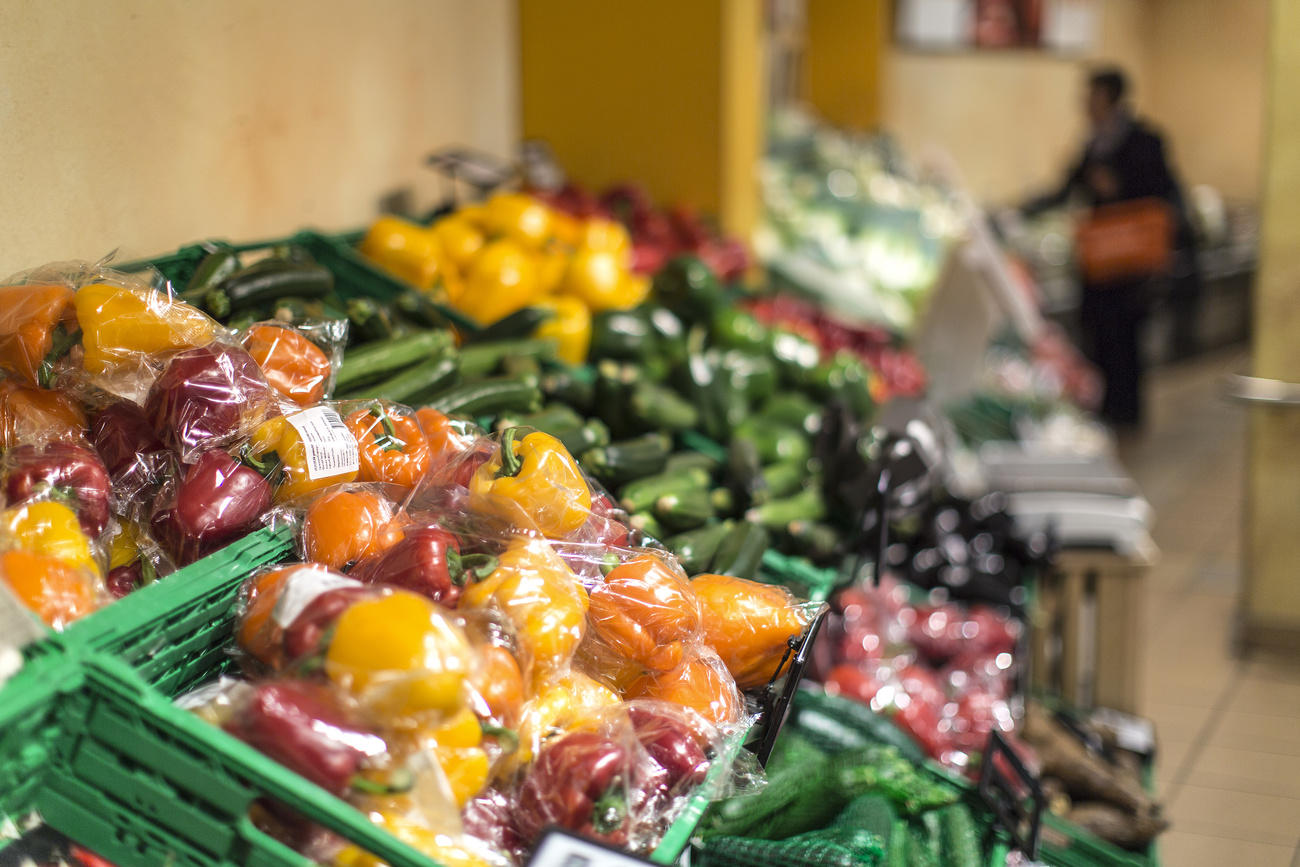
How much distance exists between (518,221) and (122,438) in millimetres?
1959

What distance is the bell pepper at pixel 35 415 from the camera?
1.60m

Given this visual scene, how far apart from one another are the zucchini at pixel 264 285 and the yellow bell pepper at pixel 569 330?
708 millimetres

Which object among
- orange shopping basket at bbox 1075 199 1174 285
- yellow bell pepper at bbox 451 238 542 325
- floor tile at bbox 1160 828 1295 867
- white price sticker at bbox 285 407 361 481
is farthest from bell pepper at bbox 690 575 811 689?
orange shopping basket at bbox 1075 199 1174 285

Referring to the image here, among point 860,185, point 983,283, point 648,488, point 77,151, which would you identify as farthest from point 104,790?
point 860,185

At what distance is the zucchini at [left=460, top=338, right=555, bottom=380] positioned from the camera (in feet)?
8.48

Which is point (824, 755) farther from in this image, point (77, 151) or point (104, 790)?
point (77, 151)

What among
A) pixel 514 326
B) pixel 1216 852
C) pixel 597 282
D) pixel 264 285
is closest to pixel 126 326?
pixel 264 285

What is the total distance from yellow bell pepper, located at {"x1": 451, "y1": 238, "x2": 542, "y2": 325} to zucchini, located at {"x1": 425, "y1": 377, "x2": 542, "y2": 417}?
0.68 metres

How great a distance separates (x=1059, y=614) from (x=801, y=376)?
1.18m

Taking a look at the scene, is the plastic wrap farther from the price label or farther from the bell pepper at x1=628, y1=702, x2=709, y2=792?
the price label

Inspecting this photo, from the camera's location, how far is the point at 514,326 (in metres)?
2.81

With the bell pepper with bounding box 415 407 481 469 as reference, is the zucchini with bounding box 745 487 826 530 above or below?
below

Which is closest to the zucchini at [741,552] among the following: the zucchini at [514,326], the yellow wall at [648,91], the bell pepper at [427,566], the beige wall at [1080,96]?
the bell pepper at [427,566]

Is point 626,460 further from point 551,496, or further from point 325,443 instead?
point 325,443
